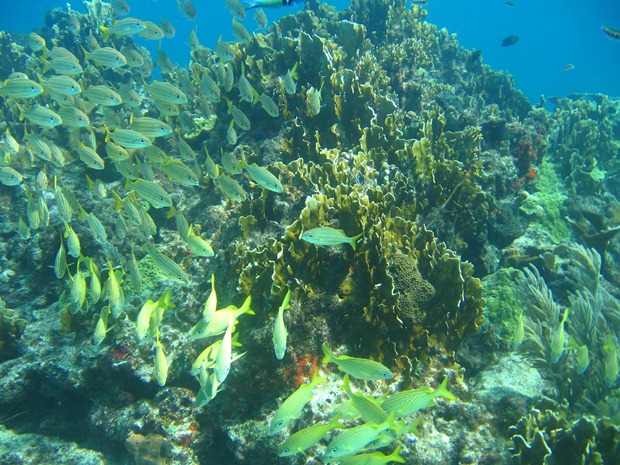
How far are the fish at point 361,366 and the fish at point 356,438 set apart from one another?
0.36m

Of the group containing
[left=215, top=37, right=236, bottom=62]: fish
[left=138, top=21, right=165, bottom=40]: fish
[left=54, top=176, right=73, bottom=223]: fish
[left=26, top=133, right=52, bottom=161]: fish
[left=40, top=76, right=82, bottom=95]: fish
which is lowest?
[left=54, top=176, right=73, bottom=223]: fish

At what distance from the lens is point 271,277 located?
12.4 feet

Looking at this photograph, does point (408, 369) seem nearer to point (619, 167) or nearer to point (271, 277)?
point (271, 277)

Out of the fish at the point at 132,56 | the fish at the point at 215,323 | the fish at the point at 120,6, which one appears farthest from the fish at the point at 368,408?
the fish at the point at 120,6

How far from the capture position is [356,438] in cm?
236

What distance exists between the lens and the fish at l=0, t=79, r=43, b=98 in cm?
527

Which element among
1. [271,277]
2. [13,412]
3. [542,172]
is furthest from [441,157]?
[13,412]

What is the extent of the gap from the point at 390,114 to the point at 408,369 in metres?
5.30

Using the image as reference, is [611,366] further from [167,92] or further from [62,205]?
[62,205]

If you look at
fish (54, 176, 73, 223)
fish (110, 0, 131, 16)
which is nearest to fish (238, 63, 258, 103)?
fish (54, 176, 73, 223)

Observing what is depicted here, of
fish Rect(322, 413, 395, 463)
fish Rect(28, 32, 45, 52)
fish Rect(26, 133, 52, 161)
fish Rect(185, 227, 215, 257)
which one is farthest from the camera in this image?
fish Rect(28, 32, 45, 52)

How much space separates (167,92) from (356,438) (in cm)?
553

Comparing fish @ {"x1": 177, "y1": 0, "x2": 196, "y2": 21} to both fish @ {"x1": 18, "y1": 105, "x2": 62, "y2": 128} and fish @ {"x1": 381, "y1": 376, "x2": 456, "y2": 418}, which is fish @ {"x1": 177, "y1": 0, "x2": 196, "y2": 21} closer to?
fish @ {"x1": 18, "y1": 105, "x2": 62, "y2": 128}

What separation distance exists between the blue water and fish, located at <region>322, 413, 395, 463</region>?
8706cm
